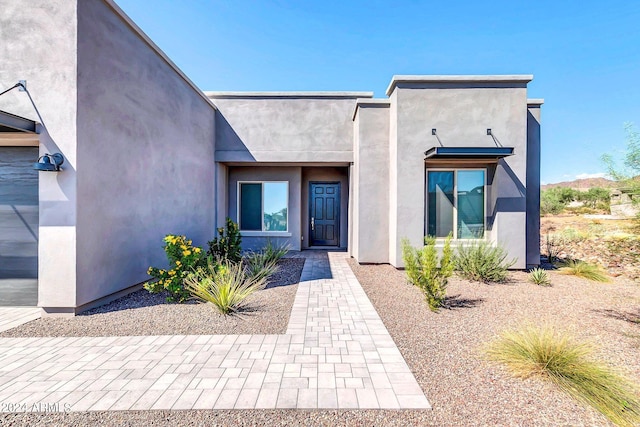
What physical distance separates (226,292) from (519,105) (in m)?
8.14

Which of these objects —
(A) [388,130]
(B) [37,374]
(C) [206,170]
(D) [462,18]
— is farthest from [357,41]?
(B) [37,374]

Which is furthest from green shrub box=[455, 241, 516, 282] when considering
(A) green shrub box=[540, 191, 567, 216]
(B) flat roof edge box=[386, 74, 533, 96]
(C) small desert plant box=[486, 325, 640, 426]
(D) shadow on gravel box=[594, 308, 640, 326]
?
(A) green shrub box=[540, 191, 567, 216]

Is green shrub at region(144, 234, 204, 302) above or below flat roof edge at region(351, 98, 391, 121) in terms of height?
below

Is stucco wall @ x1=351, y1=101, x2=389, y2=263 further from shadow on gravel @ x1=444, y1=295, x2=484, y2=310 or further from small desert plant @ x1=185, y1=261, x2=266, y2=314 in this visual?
small desert plant @ x1=185, y1=261, x2=266, y2=314

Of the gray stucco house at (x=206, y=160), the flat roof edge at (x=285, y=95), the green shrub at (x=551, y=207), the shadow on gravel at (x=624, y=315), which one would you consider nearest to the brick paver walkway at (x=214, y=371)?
the gray stucco house at (x=206, y=160)

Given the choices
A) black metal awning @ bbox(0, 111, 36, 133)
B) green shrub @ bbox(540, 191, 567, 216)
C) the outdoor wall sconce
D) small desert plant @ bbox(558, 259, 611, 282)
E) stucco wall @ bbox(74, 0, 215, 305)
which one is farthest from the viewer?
green shrub @ bbox(540, 191, 567, 216)

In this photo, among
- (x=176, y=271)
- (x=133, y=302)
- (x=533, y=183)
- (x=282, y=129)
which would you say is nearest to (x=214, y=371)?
(x=176, y=271)

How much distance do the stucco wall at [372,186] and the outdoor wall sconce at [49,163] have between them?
20.9 ft

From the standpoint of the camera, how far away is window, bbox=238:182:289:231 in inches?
392

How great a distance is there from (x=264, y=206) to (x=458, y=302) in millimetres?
7233

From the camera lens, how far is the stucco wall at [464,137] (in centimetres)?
680

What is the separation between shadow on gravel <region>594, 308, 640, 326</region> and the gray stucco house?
2694 mm

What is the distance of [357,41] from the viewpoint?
10227mm

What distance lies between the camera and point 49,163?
379 centimetres
